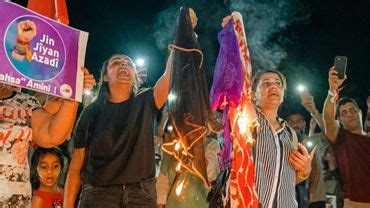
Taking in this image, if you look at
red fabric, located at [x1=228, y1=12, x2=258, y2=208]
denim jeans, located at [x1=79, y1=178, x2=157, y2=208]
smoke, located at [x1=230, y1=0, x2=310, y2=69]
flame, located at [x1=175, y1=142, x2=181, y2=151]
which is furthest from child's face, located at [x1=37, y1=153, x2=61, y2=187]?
smoke, located at [x1=230, y1=0, x2=310, y2=69]

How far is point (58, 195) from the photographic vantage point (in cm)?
538

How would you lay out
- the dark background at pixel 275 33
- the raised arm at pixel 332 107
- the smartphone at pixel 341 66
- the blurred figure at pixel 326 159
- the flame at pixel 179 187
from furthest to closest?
the dark background at pixel 275 33 < the blurred figure at pixel 326 159 < the smartphone at pixel 341 66 < the raised arm at pixel 332 107 < the flame at pixel 179 187

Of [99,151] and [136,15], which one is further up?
[136,15]

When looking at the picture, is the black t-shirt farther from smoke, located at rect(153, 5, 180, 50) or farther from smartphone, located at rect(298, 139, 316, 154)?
smoke, located at rect(153, 5, 180, 50)

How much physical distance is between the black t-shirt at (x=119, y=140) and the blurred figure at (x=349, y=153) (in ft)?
6.55

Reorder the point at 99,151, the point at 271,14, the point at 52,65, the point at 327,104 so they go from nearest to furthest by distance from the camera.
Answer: the point at 52,65 → the point at 99,151 → the point at 327,104 → the point at 271,14

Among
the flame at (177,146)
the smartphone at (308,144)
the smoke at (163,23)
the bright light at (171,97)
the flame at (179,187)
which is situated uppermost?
the smoke at (163,23)

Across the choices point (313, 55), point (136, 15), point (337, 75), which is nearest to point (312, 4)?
point (313, 55)

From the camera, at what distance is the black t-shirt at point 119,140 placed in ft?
12.3

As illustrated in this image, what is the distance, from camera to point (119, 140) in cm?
383

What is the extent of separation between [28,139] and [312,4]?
1013 centimetres

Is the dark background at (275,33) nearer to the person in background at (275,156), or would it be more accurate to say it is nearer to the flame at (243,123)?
the person in background at (275,156)

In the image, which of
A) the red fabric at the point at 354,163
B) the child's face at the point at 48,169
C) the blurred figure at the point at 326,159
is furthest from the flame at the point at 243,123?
the child's face at the point at 48,169

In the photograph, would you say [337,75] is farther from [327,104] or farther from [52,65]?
[52,65]
